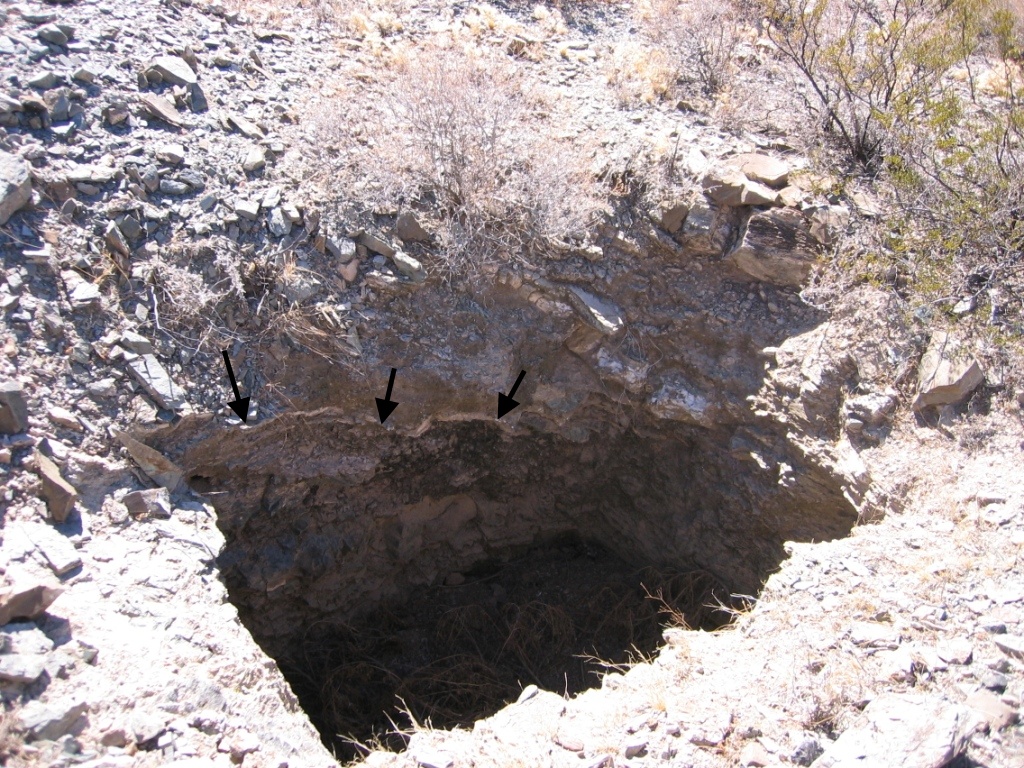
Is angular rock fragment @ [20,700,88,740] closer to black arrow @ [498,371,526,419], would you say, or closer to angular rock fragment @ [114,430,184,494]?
angular rock fragment @ [114,430,184,494]

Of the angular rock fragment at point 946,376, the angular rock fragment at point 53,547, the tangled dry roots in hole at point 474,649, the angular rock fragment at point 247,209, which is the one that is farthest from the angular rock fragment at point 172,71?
the angular rock fragment at point 946,376

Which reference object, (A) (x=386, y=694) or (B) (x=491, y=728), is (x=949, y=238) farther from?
(A) (x=386, y=694)

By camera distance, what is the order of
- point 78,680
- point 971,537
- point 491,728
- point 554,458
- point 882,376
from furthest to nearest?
point 554,458, point 882,376, point 971,537, point 491,728, point 78,680

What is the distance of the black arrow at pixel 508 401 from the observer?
4.89m

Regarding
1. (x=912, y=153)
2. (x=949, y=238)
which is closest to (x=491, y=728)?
(x=949, y=238)

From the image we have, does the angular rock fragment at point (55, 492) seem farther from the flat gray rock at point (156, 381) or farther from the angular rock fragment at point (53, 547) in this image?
the flat gray rock at point (156, 381)

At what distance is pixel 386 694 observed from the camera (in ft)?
17.1

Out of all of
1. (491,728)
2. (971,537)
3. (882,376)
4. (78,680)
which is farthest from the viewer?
(882,376)

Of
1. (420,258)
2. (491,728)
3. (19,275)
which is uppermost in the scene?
(420,258)

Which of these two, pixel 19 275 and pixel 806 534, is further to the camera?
pixel 806 534

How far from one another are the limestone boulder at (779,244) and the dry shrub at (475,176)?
1007 millimetres

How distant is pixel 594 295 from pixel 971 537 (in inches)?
98.6

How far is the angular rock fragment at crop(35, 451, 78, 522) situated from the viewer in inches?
130

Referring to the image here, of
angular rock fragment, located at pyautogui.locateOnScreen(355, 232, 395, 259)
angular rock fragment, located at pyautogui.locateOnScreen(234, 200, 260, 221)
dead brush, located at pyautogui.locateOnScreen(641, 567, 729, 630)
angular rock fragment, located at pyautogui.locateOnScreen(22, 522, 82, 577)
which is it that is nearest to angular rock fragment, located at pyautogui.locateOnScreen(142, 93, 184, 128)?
angular rock fragment, located at pyautogui.locateOnScreen(234, 200, 260, 221)
